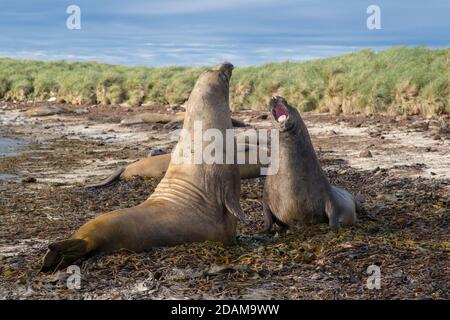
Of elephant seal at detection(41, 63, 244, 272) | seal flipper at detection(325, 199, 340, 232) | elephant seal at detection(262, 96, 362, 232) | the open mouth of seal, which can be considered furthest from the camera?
the open mouth of seal

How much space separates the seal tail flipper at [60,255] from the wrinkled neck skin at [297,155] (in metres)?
2.27

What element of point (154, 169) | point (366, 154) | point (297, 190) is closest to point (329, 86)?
point (366, 154)

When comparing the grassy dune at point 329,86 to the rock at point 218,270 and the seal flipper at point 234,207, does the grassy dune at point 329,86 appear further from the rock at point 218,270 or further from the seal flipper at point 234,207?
the rock at point 218,270

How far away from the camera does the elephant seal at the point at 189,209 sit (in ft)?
20.1

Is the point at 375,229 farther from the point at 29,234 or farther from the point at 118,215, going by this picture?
the point at 29,234

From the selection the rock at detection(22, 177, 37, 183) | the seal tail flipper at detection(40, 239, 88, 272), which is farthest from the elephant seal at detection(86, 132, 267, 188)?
the seal tail flipper at detection(40, 239, 88, 272)

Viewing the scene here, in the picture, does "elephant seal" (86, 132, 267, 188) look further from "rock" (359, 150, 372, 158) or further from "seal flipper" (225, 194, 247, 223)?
"seal flipper" (225, 194, 247, 223)

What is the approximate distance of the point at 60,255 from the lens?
19.1 ft

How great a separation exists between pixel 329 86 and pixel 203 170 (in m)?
15.2

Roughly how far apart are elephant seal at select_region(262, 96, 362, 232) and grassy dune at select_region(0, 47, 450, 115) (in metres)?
11.2

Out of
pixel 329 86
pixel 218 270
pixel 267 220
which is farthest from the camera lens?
pixel 329 86

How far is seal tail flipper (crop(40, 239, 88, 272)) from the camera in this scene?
5.80 meters

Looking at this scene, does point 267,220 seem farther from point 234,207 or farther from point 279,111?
point 279,111

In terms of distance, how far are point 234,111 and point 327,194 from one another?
656 inches
